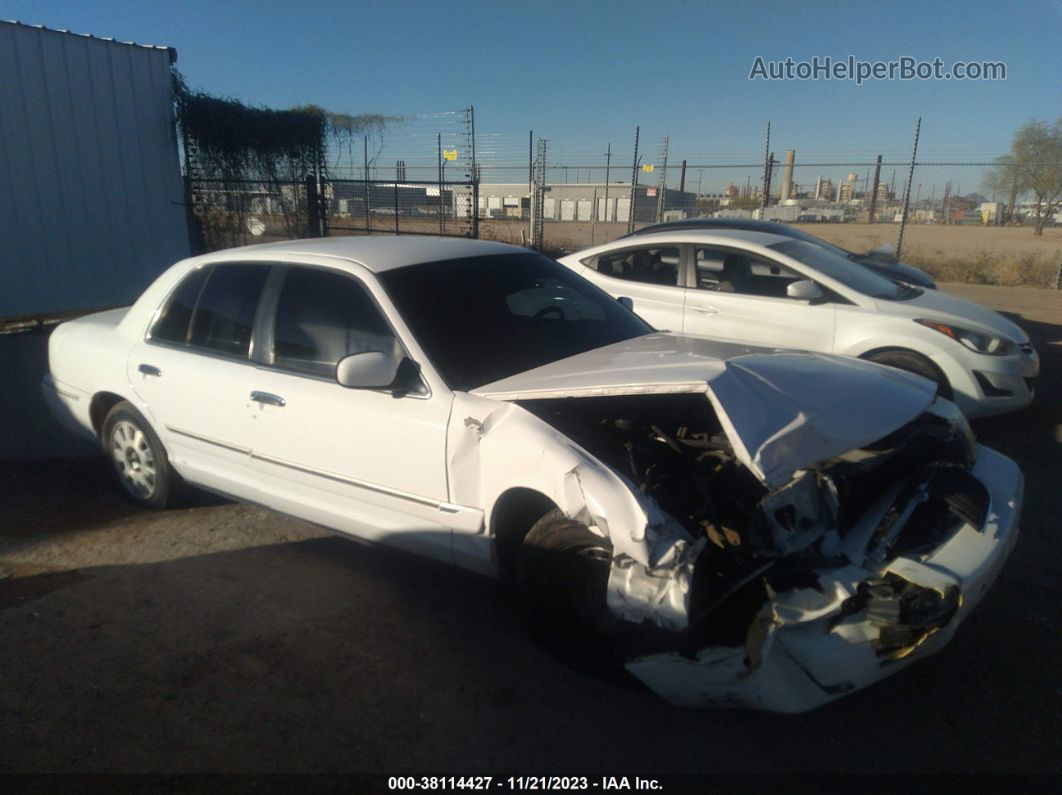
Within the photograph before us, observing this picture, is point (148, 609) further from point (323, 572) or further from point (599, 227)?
point (599, 227)

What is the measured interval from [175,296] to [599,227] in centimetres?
2377

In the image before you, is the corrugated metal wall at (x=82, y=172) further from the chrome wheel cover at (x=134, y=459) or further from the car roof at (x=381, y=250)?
the car roof at (x=381, y=250)

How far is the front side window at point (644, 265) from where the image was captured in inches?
285

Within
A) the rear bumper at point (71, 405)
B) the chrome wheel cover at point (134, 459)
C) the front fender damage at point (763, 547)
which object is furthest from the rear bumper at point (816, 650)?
the rear bumper at point (71, 405)

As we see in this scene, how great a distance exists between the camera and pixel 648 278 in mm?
7367

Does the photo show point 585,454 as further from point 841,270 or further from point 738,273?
point 841,270

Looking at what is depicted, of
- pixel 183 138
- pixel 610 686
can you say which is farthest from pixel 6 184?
pixel 610 686

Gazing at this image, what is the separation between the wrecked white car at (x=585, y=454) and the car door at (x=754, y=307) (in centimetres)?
254

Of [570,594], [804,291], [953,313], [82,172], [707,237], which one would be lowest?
[570,594]

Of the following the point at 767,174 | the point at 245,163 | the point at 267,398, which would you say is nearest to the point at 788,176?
the point at 767,174

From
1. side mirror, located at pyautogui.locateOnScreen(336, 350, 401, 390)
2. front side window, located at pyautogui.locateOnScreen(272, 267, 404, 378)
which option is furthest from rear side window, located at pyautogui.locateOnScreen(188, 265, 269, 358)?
side mirror, located at pyautogui.locateOnScreen(336, 350, 401, 390)

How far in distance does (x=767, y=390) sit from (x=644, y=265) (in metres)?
4.55

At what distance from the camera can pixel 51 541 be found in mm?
4461

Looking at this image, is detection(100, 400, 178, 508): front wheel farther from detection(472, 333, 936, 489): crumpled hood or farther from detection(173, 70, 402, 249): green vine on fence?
detection(173, 70, 402, 249): green vine on fence
